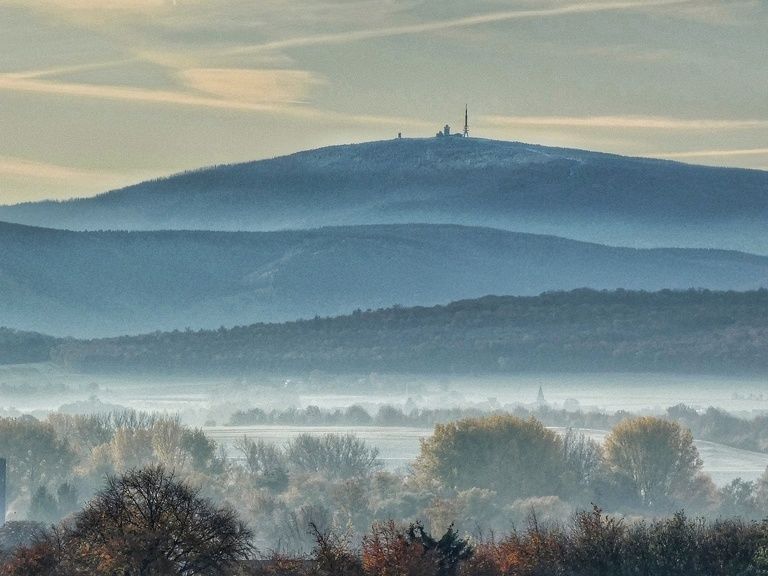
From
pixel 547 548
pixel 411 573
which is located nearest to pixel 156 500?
pixel 411 573

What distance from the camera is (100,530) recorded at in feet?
329

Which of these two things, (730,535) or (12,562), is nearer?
(12,562)

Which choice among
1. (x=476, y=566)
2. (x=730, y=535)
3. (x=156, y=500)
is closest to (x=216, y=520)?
(x=156, y=500)

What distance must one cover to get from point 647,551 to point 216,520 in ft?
79.2

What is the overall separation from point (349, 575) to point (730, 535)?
81.1 feet

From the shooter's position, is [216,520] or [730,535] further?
[730,535]

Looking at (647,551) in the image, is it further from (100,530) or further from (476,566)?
(100,530)

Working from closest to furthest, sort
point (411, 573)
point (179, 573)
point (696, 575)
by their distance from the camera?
1. point (179, 573)
2. point (411, 573)
3. point (696, 575)

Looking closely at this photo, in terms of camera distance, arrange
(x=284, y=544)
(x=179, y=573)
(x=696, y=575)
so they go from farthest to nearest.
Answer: (x=284, y=544) < (x=696, y=575) < (x=179, y=573)

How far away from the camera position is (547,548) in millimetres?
117312

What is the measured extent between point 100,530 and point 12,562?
5050 millimetres

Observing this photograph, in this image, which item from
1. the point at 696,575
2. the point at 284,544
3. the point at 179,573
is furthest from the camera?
the point at 284,544

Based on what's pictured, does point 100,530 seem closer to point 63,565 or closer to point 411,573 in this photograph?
point 63,565

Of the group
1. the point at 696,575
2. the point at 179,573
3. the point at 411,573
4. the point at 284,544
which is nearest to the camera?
the point at 179,573
